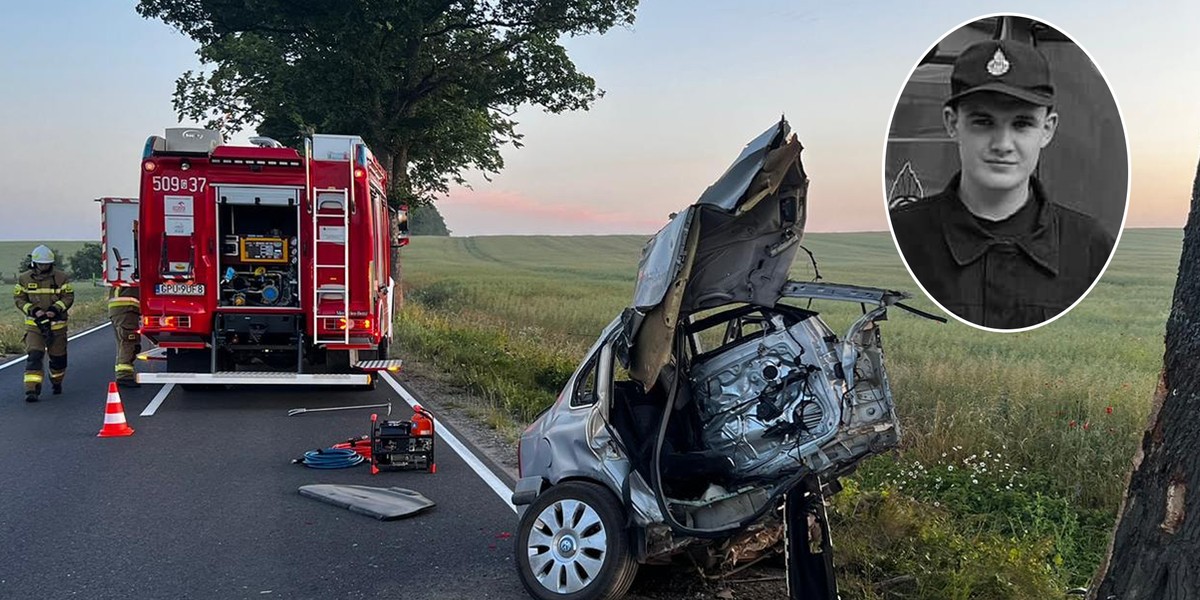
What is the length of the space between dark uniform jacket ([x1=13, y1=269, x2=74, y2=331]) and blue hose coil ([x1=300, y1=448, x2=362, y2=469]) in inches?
219

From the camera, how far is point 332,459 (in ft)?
25.7

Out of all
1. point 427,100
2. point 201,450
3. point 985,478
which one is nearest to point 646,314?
point 985,478

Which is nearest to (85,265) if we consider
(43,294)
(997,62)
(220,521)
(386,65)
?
(386,65)

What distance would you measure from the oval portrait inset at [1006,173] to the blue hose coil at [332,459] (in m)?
6.15

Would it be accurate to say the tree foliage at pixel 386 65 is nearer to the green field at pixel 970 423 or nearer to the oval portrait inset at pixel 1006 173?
the green field at pixel 970 423

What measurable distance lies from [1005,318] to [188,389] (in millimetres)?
11510

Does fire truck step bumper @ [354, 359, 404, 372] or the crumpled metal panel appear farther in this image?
fire truck step bumper @ [354, 359, 404, 372]

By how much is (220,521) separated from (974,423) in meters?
6.45

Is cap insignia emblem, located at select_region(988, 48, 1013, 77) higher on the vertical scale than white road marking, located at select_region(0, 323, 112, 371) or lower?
higher

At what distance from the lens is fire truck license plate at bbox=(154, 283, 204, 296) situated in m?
10.7

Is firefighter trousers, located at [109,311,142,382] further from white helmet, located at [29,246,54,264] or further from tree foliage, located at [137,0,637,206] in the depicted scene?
tree foliage, located at [137,0,637,206]

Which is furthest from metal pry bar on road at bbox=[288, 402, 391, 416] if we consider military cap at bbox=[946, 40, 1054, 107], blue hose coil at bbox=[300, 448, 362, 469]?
military cap at bbox=[946, 40, 1054, 107]

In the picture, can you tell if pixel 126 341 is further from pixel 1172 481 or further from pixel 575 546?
pixel 1172 481

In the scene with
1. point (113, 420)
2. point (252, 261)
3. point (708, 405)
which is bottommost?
point (113, 420)
